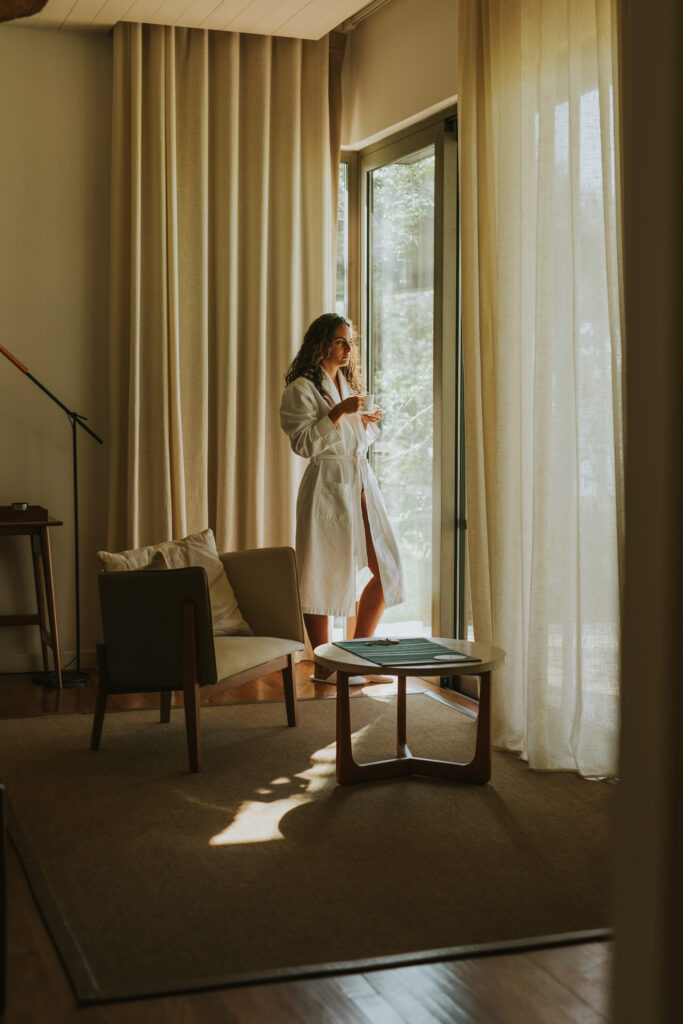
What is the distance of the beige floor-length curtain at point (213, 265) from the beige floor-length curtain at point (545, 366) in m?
1.49

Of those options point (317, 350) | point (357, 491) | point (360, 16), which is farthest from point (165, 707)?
point (360, 16)

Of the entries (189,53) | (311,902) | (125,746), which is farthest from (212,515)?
(311,902)

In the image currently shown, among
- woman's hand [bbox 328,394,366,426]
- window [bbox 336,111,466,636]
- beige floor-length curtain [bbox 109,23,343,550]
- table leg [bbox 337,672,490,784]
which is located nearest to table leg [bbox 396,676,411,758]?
table leg [bbox 337,672,490,784]

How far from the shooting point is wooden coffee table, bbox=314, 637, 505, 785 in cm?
289

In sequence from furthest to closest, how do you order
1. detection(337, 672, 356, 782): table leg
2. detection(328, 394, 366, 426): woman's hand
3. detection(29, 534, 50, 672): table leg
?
detection(29, 534, 50, 672): table leg
detection(328, 394, 366, 426): woman's hand
detection(337, 672, 356, 782): table leg

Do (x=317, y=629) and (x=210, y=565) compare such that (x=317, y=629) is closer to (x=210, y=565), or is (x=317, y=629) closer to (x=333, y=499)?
(x=333, y=499)

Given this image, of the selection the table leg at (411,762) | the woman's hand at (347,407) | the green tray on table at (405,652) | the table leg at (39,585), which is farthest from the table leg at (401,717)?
the table leg at (39,585)

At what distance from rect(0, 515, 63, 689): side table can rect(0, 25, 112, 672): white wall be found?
0.52 ft

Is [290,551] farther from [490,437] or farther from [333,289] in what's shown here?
[333,289]

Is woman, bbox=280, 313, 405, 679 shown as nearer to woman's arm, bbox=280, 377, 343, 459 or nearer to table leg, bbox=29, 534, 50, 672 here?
woman's arm, bbox=280, 377, 343, 459

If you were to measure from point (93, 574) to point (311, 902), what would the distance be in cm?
300

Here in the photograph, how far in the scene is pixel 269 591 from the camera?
384 centimetres

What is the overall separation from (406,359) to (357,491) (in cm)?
79

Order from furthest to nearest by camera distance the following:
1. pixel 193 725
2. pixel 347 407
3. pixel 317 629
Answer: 1. pixel 317 629
2. pixel 347 407
3. pixel 193 725
